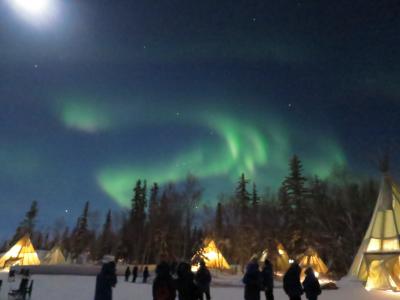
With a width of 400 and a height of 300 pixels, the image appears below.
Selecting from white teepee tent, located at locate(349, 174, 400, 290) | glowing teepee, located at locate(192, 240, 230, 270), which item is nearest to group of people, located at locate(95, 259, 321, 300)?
white teepee tent, located at locate(349, 174, 400, 290)

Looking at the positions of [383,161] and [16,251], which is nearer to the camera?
[383,161]

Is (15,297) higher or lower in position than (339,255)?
lower

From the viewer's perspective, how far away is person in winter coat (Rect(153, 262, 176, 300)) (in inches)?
223

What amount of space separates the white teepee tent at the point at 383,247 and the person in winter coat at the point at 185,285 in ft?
59.6

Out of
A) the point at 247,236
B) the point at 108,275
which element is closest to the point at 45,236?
the point at 247,236

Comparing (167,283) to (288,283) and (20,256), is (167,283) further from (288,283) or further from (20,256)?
(20,256)

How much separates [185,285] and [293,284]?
3.25 m

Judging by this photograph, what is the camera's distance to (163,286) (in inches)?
225

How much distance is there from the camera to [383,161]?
28.3 m

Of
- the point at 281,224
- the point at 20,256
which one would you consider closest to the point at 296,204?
the point at 281,224

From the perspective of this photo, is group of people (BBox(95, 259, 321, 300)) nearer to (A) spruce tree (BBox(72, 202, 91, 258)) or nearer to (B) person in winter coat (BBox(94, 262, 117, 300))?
(B) person in winter coat (BBox(94, 262, 117, 300))

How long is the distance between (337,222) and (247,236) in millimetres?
11678

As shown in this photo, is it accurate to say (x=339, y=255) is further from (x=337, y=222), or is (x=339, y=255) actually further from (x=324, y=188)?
(x=324, y=188)

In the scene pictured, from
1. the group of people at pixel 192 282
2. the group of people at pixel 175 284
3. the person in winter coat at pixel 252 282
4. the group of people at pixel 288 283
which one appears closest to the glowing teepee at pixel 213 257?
the group of people at pixel 192 282
